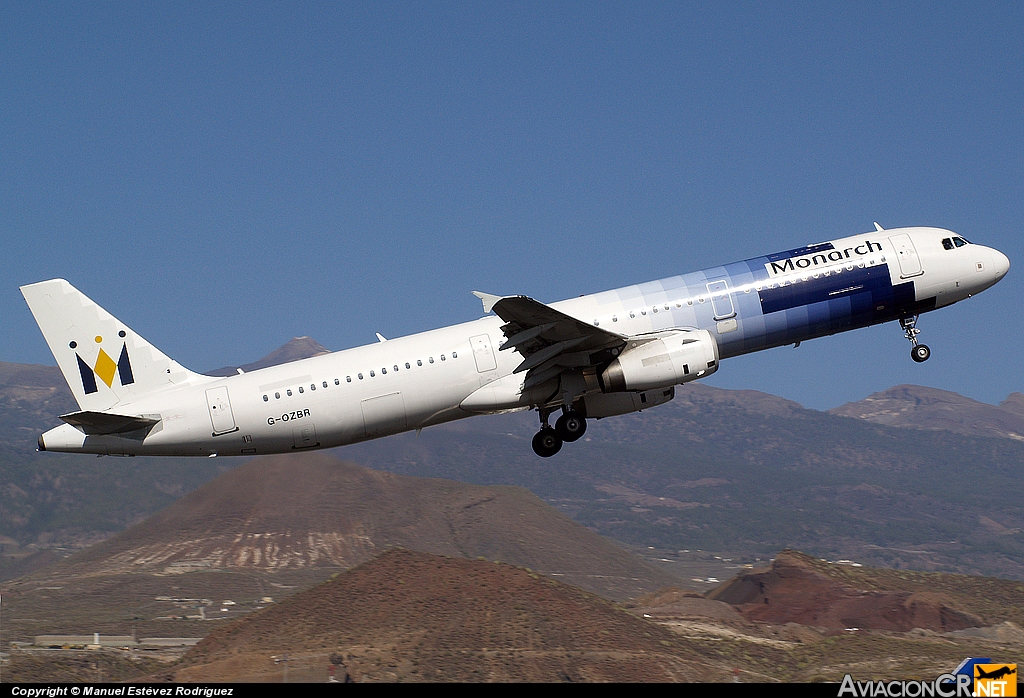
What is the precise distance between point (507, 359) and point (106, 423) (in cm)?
1541

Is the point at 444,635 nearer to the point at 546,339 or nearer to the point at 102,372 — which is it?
the point at 102,372

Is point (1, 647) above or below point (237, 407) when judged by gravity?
below

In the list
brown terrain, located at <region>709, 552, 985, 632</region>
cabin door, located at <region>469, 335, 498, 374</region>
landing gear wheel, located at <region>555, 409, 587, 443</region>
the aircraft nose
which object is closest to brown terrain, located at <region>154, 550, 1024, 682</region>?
brown terrain, located at <region>709, 552, 985, 632</region>

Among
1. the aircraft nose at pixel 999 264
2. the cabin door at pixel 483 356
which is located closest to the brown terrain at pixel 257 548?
the cabin door at pixel 483 356

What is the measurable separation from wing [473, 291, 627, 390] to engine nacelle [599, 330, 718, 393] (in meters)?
0.68

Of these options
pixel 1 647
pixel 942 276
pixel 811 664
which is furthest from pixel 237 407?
pixel 1 647

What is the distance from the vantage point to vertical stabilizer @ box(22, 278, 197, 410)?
41438 millimetres

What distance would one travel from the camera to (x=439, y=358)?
4062cm

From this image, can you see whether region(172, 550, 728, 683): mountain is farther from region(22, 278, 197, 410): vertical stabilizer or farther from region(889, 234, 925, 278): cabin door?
region(889, 234, 925, 278): cabin door

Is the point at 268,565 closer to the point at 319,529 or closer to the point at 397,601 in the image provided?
the point at 319,529

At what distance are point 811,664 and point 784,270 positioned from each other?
30.3 meters

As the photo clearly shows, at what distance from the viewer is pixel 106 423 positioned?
129 ft

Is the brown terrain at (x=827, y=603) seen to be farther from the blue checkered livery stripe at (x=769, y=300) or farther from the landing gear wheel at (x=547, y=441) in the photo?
the landing gear wheel at (x=547, y=441)

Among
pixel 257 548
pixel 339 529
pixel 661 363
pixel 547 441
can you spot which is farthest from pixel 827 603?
pixel 257 548
